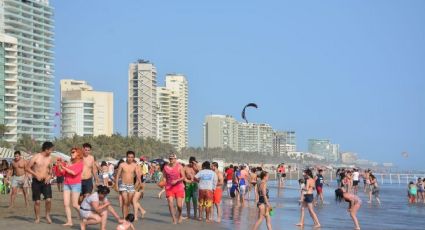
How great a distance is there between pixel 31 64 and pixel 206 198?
5187 inches

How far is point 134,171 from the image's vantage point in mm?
14875

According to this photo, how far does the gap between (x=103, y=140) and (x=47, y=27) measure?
49.7 metres

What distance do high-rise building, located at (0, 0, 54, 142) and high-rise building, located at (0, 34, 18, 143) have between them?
274mm

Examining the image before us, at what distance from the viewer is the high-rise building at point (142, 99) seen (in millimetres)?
191750

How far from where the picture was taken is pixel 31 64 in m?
142

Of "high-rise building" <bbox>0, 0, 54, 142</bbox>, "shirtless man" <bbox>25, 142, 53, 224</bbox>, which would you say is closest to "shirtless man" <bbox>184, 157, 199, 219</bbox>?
"shirtless man" <bbox>25, 142, 53, 224</bbox>

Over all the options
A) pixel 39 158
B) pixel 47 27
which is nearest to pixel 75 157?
pixel 39 158

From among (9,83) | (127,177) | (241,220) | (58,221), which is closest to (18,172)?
(58,221)

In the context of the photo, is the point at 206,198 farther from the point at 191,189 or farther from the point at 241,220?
the point at 241,220

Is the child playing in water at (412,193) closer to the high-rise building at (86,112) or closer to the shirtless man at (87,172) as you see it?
the shirtless man at (87,172)

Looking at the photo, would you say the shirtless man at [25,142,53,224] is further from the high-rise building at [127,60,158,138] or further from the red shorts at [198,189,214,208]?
the high-rise building at [127,60,158,138]

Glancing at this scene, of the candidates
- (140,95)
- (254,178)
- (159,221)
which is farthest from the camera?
(140,95)

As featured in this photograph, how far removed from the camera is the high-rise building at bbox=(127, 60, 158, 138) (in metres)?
192

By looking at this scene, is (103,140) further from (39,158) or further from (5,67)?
(39,158)
